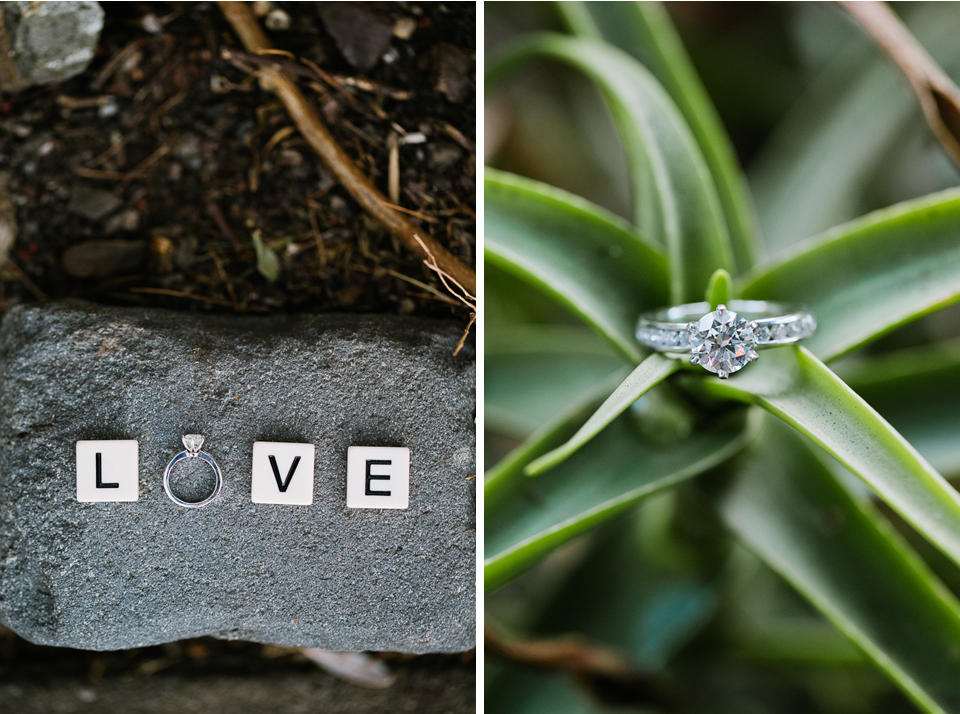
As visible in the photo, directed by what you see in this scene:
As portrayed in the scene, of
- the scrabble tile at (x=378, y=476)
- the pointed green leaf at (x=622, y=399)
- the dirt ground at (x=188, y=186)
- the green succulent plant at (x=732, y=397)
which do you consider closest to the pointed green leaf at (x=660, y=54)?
the green succulent plant at (x=732, y=397)

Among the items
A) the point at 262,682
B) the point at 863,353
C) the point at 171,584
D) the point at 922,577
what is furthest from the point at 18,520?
the point at 863,353

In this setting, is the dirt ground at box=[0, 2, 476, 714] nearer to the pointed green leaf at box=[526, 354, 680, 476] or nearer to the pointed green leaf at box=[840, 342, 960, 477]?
the pointed green leaf at box=[526, 354, 680, 476]

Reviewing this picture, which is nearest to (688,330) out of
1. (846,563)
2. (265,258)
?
(846,563)

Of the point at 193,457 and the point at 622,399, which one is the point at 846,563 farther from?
the point at 193,457

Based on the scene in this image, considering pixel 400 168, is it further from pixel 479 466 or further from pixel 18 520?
pixel 18 520

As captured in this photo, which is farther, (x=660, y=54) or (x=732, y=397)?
(x=660, y=54)

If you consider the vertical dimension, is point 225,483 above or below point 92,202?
below
